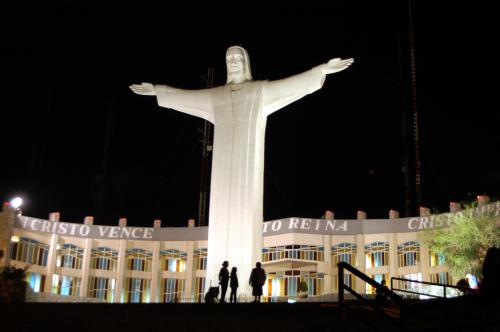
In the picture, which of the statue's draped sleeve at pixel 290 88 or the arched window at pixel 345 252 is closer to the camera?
the statue's draped sleeve at pixel 290 88

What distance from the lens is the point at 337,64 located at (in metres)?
20.2

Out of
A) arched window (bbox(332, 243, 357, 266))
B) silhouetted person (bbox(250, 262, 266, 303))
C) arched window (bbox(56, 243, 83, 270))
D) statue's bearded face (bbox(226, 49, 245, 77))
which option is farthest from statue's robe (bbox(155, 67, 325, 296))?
arched window (bbox(56, 243, 83, 270))

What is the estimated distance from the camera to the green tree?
32750mm

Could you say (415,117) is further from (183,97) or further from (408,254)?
(183,97)

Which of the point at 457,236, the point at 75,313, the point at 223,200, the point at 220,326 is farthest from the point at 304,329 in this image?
the point at 457,236

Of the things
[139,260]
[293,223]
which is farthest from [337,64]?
[139,260]

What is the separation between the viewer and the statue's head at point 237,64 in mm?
22188

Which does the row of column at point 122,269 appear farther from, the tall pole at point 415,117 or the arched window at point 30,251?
the tall pole at point 415,117

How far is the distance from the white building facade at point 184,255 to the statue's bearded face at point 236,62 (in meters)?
20.7

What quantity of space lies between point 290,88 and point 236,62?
2225 millimetres

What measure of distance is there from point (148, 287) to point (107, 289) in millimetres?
3160

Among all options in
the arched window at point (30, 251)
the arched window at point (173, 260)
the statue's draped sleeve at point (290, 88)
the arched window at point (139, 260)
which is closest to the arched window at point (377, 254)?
the arched window at point (173, 260)

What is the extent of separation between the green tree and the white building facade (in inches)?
137

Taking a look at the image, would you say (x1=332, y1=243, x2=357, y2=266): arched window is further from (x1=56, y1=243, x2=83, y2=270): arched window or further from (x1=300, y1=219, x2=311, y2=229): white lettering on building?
Answer: (x1=56, y1=243, x2=83, y2=270): arched window
